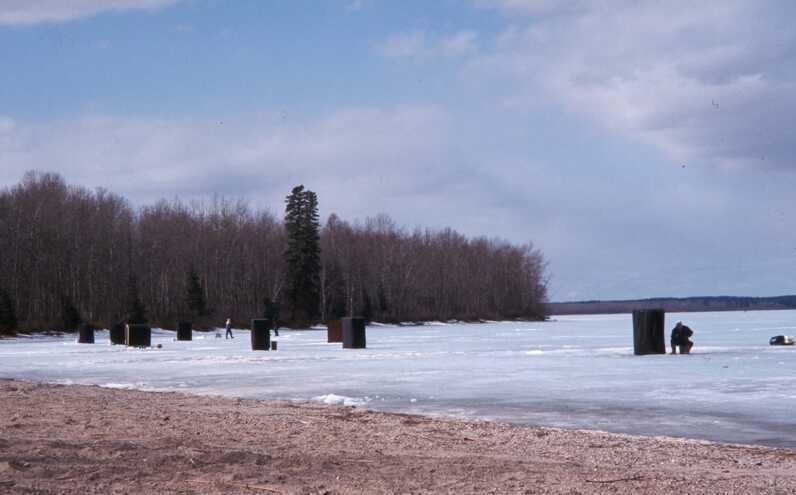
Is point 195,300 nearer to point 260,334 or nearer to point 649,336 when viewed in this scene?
point 260,334

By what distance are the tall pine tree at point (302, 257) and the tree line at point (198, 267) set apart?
4.2 inches

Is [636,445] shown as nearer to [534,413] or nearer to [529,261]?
[534,413]

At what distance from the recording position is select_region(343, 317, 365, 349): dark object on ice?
3256 centimetres

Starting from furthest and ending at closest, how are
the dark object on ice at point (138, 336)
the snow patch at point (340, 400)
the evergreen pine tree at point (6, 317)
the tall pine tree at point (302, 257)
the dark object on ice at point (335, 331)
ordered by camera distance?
the tall pine tree at point (302, 257)
the evergreen pine tree at point (6, 317)
the dark object on ice at point (335, 331)
the dark object on ice at point (138, 336)
the snow patch at point (340, 400)

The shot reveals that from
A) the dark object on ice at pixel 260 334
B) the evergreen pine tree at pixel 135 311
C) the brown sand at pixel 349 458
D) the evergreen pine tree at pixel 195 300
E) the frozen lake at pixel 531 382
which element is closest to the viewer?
the brown sand at pixel 349 458

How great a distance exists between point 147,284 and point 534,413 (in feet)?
266

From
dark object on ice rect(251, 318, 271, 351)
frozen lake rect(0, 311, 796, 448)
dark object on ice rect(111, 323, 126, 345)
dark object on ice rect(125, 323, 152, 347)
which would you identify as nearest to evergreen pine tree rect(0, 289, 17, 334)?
dark object on ice rect(111, 323, 126, 345)

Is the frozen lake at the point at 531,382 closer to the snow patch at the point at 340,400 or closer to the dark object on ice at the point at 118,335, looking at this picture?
the snow patch at the point at 340,400

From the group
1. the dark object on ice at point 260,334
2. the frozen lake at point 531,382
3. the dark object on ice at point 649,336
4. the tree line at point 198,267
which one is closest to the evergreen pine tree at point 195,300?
the tree line at point 198,267

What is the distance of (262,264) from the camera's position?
10112 centimetres

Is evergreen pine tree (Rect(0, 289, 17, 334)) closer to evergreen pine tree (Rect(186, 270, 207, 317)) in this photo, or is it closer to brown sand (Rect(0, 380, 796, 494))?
evergreen pine tree (Rect(186, 270, 207, 317))

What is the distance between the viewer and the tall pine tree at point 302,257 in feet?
295

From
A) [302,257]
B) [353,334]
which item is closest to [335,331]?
[353,334]

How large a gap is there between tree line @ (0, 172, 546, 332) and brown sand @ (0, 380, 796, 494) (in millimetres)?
40766
